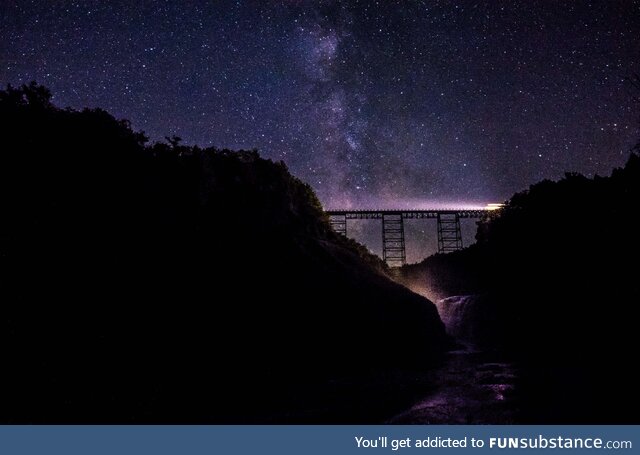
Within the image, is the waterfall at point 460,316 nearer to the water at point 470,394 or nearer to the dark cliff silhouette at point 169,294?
the water at point 470,394

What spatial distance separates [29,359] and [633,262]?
21.7 metres

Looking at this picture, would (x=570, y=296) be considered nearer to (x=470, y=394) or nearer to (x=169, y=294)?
→ (x=470, y=394)

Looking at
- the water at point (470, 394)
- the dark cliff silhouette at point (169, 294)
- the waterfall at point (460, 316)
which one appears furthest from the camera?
the waterfall at point (460, 316)

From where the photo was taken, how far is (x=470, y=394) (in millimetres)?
9977

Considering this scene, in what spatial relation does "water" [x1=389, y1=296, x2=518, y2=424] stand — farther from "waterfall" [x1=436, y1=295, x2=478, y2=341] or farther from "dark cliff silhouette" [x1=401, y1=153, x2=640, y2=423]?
"waterfall" [x1=436, y1=295, x2=478, y2=341]

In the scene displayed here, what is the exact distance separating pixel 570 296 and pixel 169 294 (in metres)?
19.2

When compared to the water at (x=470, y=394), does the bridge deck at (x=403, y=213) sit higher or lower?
higher

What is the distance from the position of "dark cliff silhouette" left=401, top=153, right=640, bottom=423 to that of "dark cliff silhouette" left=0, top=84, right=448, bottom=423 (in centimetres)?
488

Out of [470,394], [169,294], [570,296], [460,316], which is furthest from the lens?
[460,316]

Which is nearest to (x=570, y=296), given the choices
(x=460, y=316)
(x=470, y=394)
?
(x=460, y=316)

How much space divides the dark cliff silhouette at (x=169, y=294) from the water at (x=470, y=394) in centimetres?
111

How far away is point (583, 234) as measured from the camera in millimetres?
17672

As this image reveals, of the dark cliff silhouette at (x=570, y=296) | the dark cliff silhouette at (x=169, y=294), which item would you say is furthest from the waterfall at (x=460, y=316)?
the dark cliff silhouette at (x=169, y=294)

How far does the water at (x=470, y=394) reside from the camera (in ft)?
25.6
